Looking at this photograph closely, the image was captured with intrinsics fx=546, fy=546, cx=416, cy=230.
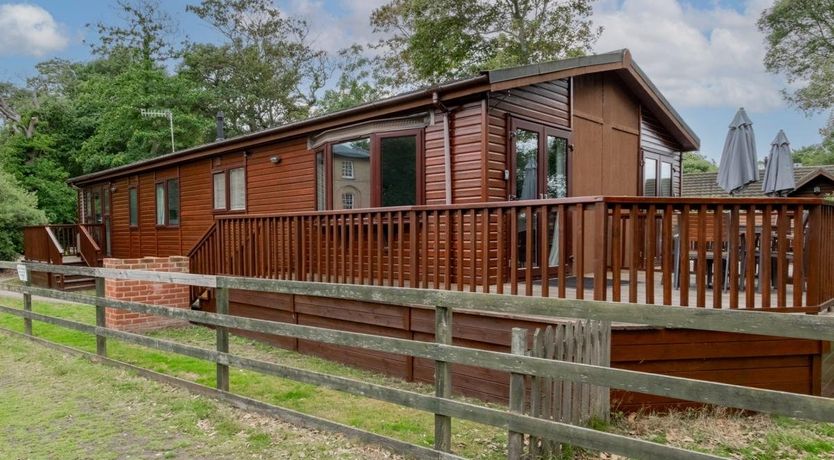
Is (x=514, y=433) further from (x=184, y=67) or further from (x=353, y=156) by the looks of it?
(x=184, y=67)

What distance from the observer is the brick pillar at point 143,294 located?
278 inches

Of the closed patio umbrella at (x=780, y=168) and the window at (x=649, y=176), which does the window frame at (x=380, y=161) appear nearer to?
the window at (x=649, y=176)

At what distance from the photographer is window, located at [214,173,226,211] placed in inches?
453

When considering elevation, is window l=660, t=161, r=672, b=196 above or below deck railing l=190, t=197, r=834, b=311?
above

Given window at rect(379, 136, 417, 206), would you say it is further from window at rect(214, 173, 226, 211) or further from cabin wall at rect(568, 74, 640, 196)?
window at rect(214, 173, 226, 211)

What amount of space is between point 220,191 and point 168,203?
2584 millimetres

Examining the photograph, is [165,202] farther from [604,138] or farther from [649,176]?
[649,176]

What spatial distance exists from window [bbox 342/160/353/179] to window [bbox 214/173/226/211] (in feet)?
14.1

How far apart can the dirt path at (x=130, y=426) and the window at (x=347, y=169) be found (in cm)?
410

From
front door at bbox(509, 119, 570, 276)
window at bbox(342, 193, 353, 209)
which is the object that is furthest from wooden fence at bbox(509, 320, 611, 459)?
window at bbox(342, 193, 353, 209)

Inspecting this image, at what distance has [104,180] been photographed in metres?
16.4

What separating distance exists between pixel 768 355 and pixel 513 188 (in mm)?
3358

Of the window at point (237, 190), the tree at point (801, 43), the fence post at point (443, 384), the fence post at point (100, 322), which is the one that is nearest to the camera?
the fence post at point (443, 384)

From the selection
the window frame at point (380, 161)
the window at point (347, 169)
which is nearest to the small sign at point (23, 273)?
the window frame at point (380, 161)
